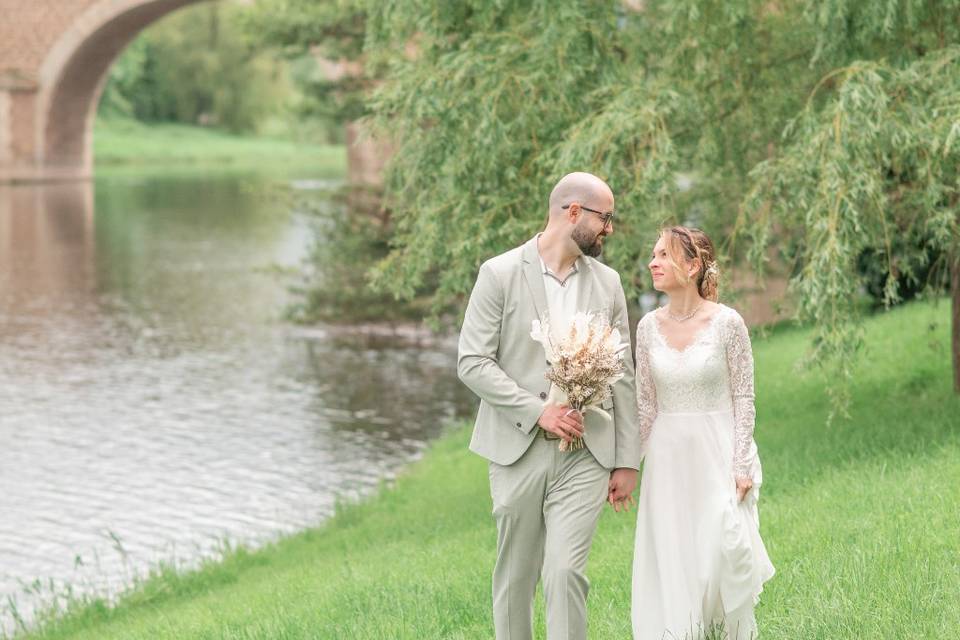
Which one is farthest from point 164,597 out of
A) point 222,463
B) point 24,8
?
point 24,8

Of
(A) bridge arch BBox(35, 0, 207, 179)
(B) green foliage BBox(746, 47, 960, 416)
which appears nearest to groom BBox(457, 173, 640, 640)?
(B) green foliage BBox(746, 47, 960, 416)

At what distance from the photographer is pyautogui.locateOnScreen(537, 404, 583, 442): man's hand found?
4.34 m

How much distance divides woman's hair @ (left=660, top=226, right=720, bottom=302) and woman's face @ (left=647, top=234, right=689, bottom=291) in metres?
0.01

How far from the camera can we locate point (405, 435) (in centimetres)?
1274

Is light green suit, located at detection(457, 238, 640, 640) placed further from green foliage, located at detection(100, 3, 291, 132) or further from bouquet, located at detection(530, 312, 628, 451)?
green foliage, located at detection(100, 3, 291, 132)

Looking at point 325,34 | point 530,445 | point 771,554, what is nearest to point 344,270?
point 325,34

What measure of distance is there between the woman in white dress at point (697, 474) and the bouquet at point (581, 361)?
25cm

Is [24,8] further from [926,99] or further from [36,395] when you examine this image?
[926,99]

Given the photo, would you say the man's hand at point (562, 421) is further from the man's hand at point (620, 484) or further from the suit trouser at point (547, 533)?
the man's hand at point (620, 484)

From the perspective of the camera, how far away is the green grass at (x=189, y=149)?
2426 inches

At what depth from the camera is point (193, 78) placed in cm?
6881

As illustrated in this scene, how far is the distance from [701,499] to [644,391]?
39 cm

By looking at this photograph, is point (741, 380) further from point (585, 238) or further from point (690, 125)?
point (690, 125)

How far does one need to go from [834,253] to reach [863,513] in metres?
1.47
